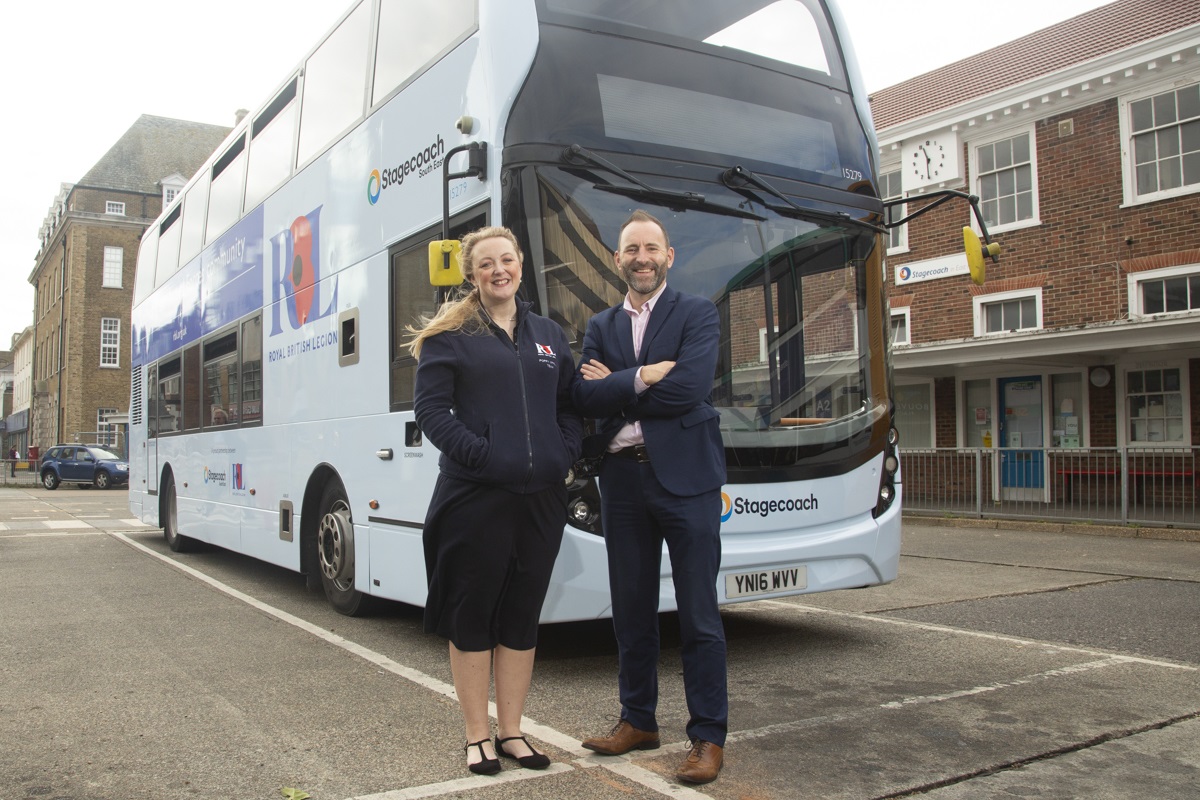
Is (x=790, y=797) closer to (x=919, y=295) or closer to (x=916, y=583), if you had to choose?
(x=916, y=583)

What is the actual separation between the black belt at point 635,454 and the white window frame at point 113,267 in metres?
55.7

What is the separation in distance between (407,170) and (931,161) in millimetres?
16104

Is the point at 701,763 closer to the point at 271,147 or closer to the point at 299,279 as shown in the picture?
the point at 299,279

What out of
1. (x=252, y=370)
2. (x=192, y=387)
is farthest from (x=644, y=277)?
(x=192, y=387)

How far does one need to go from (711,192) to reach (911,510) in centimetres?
1301

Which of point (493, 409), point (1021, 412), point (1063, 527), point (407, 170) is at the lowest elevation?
point (1063, 527)

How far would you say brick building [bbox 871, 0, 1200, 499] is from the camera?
1577 cm

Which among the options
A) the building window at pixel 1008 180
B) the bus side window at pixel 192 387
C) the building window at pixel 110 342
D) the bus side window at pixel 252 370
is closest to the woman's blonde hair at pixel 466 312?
the bus side window at pixel 252 370

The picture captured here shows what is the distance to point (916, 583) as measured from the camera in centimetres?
898

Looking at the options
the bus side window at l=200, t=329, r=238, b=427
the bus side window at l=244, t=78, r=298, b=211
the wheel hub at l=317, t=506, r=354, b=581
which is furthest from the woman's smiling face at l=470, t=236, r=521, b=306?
the bus side window at l=200, t=329, r=238, b=427

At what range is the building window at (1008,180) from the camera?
1819 cm

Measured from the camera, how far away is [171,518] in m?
12.0

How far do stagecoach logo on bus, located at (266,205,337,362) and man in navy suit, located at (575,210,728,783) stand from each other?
3649mm

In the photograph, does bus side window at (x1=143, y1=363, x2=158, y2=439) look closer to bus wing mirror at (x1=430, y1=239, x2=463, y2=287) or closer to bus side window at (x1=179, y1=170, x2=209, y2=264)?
bus side window at (x1=179, y1=170, x2=209, y2=264)
